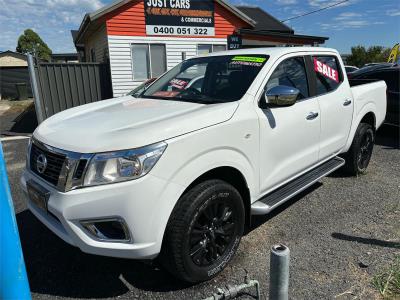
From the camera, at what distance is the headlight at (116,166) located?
7.30 feet

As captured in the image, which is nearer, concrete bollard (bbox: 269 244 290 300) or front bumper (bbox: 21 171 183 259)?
concrete bollard (bbox: 269 244 290 300)

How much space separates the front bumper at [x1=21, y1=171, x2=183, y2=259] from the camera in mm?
2203

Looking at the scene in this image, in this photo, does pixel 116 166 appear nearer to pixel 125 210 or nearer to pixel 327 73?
pixel 125 210

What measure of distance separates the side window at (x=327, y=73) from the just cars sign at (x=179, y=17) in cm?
1050

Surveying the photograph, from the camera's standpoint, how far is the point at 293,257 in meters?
3.12

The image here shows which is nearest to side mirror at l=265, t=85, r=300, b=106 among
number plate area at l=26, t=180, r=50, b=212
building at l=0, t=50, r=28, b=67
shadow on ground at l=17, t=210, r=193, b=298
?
shadow on ground at l=17, t=210, r=193, b=298

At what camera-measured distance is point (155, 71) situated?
47.0ft

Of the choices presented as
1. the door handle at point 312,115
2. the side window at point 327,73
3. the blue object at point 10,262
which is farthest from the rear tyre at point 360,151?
the blue object at point 10,262

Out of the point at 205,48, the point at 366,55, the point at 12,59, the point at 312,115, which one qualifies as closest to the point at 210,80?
the point at 312,115

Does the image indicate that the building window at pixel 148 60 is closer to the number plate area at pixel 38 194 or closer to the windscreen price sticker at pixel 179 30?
the windscreen price sticker at pixel 179 30

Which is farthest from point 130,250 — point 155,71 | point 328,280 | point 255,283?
point 155,71

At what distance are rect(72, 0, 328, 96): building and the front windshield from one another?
9.32 metres

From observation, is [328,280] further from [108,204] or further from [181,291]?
[108,204]

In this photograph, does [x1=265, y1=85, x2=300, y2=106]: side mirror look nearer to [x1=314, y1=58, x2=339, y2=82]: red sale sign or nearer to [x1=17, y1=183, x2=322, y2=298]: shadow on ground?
[x1=314, y1=58, x2=339, y2=82]: red sale sign
